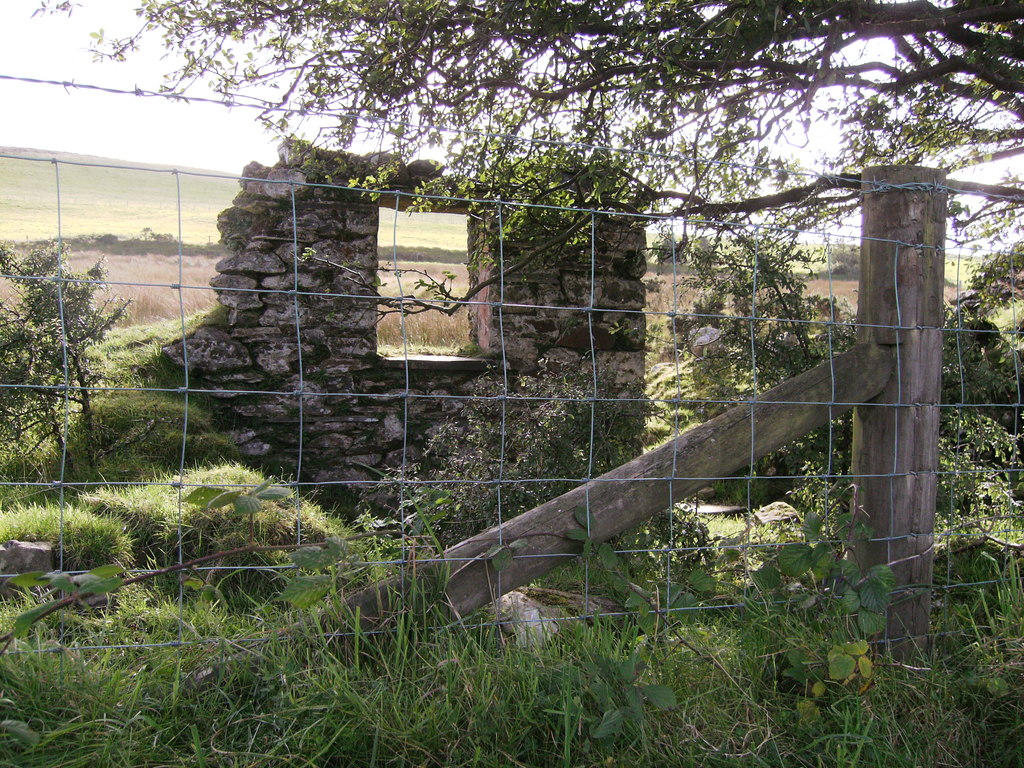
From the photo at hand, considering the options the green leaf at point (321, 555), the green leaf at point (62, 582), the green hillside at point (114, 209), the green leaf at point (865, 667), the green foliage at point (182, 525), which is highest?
the green hillside at point (114, 209)

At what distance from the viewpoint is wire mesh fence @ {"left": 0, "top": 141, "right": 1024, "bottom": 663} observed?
2.09 m

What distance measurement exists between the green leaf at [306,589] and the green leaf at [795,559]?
124cm

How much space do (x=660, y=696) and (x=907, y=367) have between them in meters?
1.39

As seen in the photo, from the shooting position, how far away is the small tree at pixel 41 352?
15.6ft

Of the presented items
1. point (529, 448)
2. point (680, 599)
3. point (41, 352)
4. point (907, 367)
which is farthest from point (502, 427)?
point (41, 352)

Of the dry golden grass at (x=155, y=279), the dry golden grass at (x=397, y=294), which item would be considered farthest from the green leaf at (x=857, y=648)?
the dry golden grass at (x=155, y=279)

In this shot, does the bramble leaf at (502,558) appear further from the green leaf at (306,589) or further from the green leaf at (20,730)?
the green leaf at (20,730)

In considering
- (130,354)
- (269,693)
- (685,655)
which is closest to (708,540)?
(685,655)

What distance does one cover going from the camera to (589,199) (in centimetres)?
458

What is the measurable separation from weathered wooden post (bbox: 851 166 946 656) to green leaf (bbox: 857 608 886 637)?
1.44 ft

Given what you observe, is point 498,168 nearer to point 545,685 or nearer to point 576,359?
point 576,359

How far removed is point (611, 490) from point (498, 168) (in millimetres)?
2803

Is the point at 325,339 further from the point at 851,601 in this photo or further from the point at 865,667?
the point at 865,667

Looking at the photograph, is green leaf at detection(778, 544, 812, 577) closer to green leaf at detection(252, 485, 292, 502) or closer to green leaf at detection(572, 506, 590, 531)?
green leaf at detection(572, 506, 590, 531)
